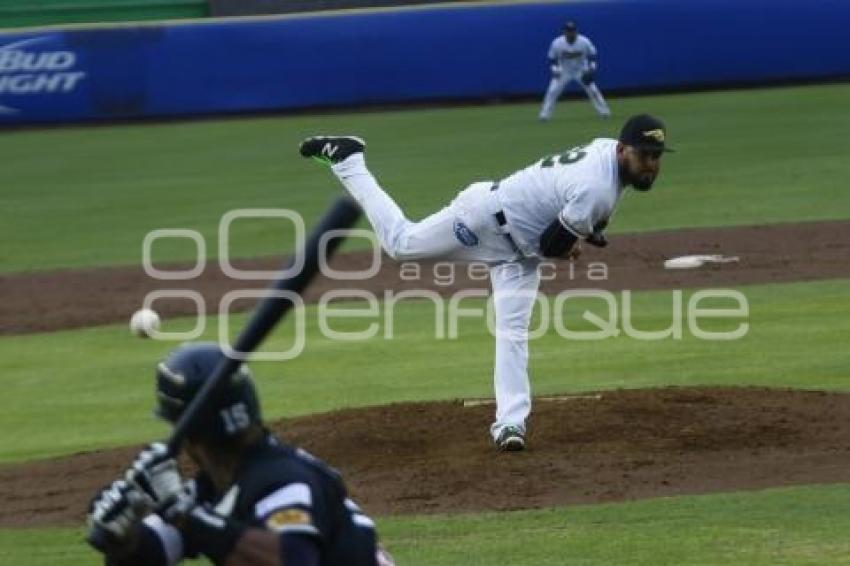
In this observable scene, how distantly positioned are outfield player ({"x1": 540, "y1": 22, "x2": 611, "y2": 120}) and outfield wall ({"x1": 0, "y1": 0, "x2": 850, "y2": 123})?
Answer: 2.82m

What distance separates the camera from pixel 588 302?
54.3 feet

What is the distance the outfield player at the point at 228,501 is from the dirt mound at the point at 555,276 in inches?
481

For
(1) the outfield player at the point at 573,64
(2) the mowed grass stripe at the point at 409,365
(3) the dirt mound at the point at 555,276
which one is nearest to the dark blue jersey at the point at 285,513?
(2) the mowed grass stripe at the point at 409,365

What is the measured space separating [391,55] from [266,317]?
3025 cm

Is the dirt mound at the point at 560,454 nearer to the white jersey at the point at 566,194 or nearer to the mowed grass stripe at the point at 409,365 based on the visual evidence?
the mowed grass stripe at the point at 409,365

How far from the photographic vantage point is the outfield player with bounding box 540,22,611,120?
3212cm

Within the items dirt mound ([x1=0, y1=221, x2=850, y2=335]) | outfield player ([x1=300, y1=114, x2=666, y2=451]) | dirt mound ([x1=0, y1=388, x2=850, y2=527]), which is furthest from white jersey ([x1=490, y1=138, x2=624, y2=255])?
dirt mound ([x1=0, y1=221, x2=850, y2=335])

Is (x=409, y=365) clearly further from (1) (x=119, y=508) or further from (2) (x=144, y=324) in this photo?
(1) (x=119, y=508)

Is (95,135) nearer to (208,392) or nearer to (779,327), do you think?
(779,327)

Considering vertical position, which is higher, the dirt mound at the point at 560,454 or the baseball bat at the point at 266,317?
the baseball bat at the point at 266,317

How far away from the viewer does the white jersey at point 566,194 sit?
32.8 ft

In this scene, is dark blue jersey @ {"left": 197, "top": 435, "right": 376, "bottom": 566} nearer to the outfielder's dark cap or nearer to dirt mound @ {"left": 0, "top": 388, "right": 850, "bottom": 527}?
dirt mound @ {"left": 0, "top": 388, "right": 850, "bottom": 527}

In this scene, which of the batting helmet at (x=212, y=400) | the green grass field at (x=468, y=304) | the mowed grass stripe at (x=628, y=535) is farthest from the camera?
the green grass field at (x=468, y=304)

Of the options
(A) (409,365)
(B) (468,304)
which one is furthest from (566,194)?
(B) (468,304)
